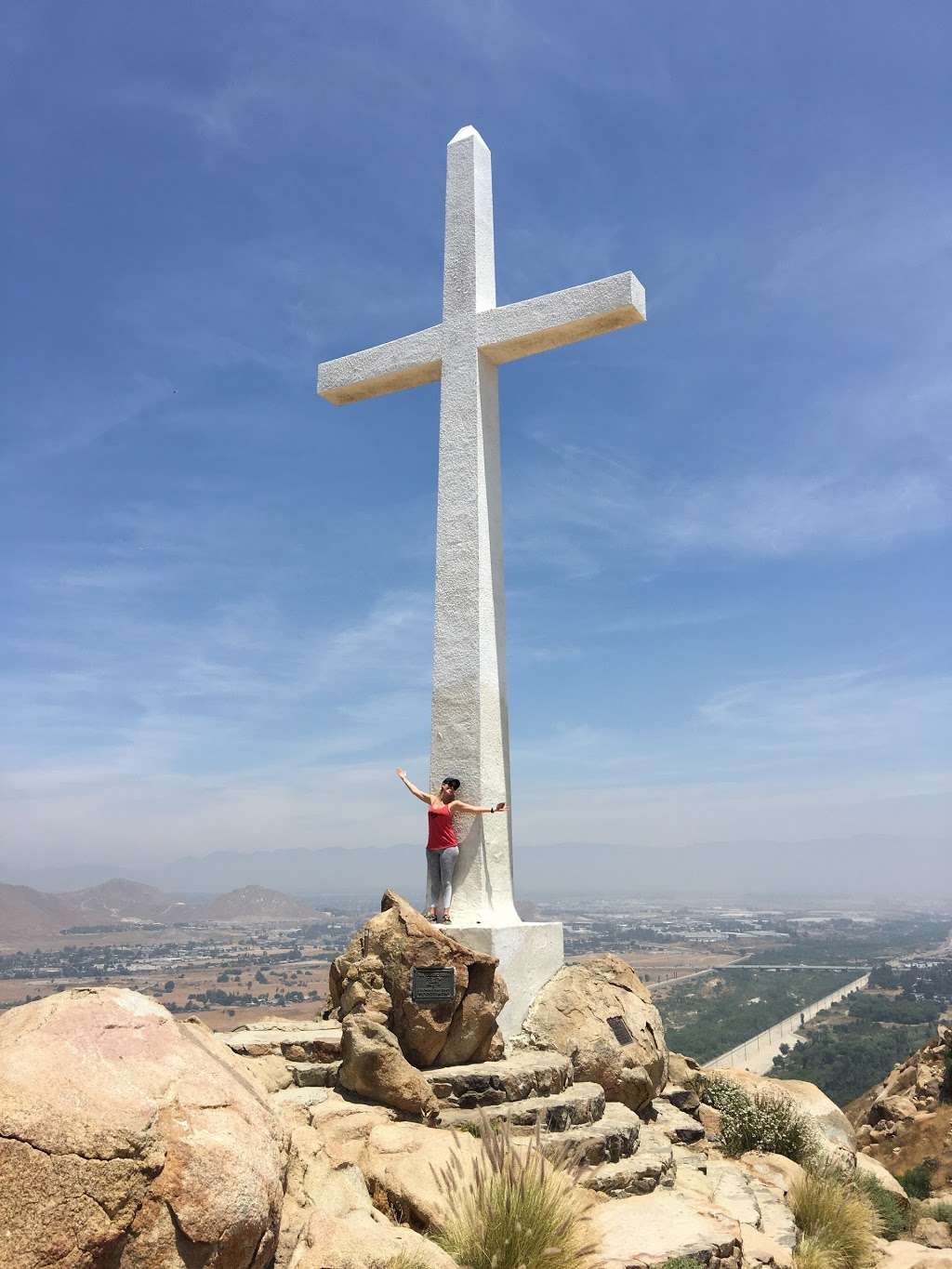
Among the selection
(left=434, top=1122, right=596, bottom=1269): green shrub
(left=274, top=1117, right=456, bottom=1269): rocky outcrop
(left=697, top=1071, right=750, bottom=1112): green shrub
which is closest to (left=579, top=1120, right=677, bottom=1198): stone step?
(left=434, top=1122, right=596, bottom=1269): green shrub

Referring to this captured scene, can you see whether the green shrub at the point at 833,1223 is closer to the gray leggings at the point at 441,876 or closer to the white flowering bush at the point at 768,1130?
the white flowering bush at the point at 768,1130

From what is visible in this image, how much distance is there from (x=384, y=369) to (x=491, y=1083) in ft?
31.5

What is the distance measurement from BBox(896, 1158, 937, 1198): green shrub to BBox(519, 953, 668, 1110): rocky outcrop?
10.3 metres

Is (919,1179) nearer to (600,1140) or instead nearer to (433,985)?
(600,1140)

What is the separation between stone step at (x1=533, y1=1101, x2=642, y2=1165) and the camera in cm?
724

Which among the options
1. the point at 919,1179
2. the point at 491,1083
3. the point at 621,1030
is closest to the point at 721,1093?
the point at 621,1030

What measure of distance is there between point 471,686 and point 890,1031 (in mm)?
63473

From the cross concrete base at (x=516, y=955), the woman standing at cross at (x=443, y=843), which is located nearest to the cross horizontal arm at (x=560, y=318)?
the woman standing at cross at (x=443, y=843)

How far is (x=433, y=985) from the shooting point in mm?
8836

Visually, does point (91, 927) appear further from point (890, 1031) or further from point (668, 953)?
point (890, 1031)

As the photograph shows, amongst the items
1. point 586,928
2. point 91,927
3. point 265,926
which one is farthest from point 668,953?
point 91,927

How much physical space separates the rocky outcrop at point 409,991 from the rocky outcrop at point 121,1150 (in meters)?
3.71

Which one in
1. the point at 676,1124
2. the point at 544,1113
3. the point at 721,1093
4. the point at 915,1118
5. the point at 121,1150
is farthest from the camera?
the point at 915,1118

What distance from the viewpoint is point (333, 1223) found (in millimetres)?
5234
